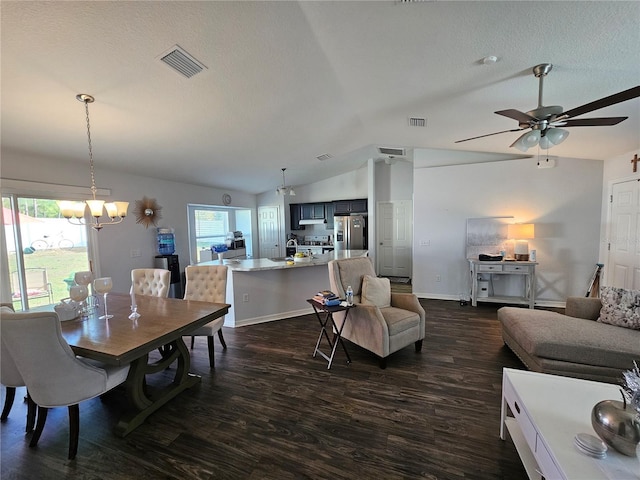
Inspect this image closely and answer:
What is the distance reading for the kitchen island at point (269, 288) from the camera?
12.6 feet

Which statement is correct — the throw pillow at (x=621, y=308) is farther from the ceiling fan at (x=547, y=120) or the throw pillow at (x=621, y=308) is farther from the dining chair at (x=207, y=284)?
the dining chair at (x=207, y=284)

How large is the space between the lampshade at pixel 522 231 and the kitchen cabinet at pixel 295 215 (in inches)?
203

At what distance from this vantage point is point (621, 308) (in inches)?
97.6

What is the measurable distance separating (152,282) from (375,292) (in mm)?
2640

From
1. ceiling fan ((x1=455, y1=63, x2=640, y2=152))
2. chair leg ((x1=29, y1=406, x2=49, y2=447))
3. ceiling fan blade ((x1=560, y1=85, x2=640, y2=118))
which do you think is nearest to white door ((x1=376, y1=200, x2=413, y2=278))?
ceiling fan ((x1=455, y1=63, x2=640, y2=152))

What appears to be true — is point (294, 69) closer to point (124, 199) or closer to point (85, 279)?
point (85, 279)

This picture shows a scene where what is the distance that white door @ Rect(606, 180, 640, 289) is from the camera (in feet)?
11.5

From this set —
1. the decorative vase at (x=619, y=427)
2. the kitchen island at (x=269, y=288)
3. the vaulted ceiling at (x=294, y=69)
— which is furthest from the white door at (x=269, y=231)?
the decorative vase at (x=619, y=427)

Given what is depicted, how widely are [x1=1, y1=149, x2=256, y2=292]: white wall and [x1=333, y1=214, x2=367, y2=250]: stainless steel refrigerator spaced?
11.1 ft

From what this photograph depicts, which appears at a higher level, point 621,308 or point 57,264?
point 57,264

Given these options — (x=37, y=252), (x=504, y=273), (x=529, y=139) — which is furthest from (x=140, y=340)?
(x=504, y=273)

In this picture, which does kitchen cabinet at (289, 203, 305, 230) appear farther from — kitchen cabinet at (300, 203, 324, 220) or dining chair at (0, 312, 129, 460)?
dining chair at (0, 312, 129, 460)

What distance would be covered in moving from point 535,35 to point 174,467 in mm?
3609

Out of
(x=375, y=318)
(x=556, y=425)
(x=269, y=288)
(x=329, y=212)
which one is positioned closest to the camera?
(x=556, y=425)
